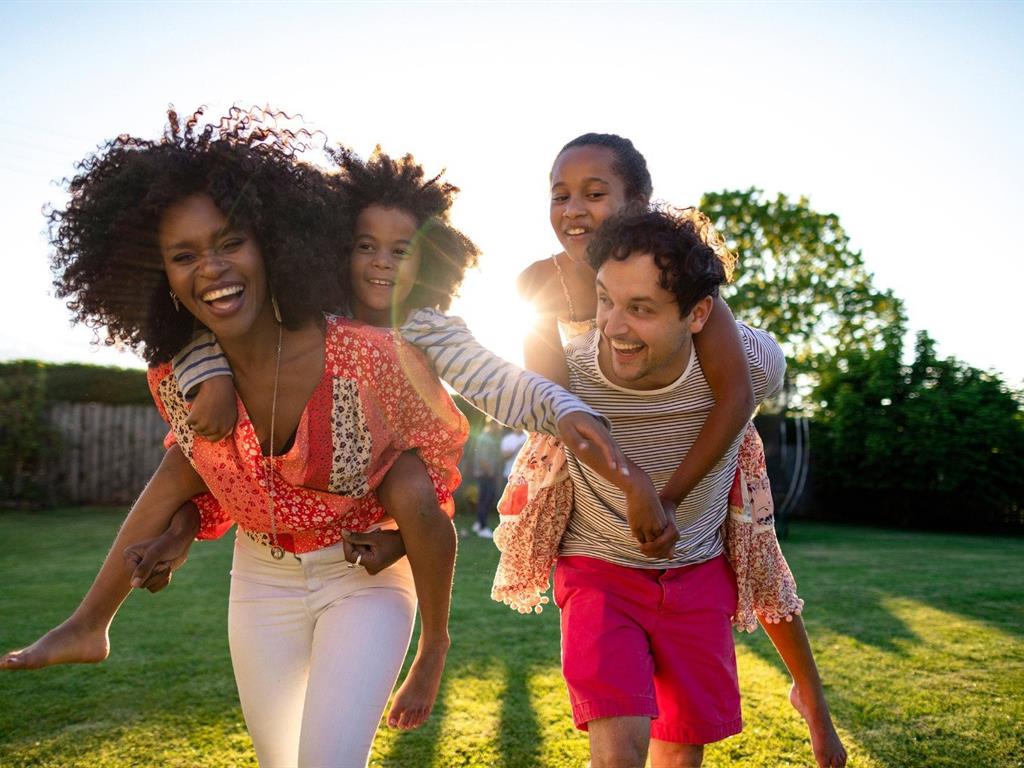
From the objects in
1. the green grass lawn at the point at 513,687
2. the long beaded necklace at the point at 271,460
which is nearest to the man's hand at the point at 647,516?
the long beaded necklace at the point at 271,460

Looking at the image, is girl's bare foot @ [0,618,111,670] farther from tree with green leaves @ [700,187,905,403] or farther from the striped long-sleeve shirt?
tree with green leaves @ [700,187,905,403]

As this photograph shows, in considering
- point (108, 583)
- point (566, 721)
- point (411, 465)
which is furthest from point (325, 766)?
point (566, 721)

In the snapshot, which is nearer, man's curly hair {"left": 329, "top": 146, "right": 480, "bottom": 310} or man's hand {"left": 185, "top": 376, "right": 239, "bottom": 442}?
man's hand {"left": 185, "top": 376, "right": 239, "bottom": 442}

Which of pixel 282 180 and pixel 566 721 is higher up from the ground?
pixel 282 180

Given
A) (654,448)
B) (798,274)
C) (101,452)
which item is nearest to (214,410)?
(654,448)

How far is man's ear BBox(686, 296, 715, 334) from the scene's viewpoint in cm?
249

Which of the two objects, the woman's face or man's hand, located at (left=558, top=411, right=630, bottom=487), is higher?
the woman's face

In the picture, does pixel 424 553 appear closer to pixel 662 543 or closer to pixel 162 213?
pixel 662 543

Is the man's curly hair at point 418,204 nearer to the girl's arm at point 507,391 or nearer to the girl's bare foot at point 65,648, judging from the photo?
the girl's arm at point 507,391

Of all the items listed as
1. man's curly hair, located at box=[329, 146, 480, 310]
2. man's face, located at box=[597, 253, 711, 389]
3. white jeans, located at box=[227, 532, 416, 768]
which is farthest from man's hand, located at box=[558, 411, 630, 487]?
man's curly hair, located at box=[329, 146, 480, 310]

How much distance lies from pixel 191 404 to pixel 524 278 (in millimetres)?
1256

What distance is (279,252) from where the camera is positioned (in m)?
2.33

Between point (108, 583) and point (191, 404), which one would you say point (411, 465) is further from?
point (108, 583)

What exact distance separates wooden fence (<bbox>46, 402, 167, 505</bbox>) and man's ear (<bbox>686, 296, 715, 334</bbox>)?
1452 centimetres
